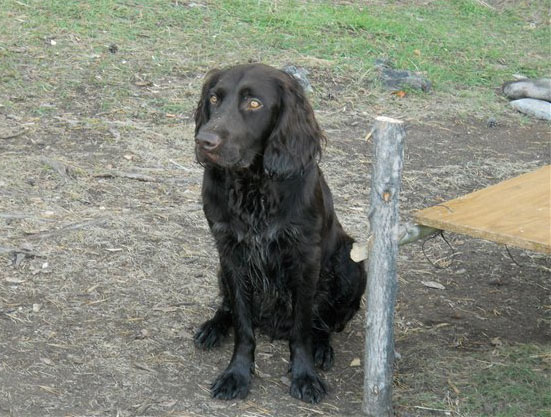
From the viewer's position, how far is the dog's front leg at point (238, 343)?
432 cm

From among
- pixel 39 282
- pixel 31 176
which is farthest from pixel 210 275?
pixel 31 176

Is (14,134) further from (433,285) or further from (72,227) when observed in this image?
(433,285)

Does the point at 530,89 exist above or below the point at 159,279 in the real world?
above

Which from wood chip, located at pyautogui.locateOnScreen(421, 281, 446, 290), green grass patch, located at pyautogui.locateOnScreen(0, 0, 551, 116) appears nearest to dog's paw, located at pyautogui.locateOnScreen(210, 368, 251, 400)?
wood chip, located at pyautogui.locateOnScreen(421, 281, 446, 290)

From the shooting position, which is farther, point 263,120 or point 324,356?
point 324,356

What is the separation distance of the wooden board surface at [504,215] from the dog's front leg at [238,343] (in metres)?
0.91

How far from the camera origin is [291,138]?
418cm

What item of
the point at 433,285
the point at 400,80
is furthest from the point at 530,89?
the point at 433,285

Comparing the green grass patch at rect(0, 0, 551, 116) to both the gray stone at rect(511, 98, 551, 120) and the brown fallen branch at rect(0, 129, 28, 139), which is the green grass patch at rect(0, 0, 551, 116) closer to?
the gray stone at rect(511, 98, 551, 120)

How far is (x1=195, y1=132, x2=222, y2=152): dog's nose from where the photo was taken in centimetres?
394

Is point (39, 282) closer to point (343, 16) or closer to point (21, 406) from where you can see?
point (21, 406)

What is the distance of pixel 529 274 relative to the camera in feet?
19.4

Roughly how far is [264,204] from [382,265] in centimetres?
62

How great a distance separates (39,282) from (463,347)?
7.70 feet
